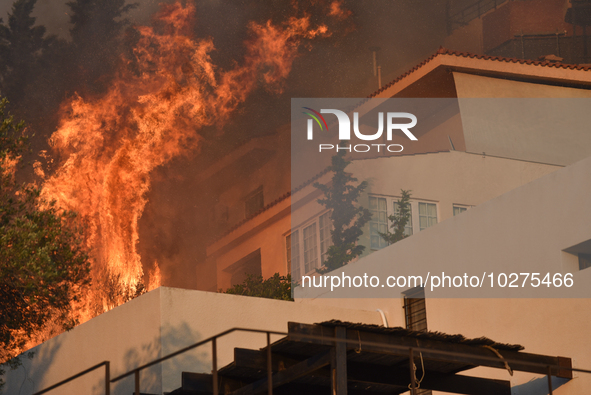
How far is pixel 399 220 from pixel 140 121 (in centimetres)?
2235

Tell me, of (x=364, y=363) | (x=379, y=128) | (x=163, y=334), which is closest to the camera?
(x=364, y=363)

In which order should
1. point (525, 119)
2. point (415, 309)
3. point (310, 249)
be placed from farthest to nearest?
point (310, 249) → point (525, 119) → point (415, 309)

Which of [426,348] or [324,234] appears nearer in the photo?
[426,348]

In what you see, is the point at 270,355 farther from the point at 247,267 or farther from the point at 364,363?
the point at 247,267

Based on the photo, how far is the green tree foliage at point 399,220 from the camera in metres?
22.1

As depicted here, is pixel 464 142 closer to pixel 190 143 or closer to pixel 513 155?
pixel 513 155

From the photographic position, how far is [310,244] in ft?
88.2

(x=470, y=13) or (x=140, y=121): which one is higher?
(x=470, y=13)

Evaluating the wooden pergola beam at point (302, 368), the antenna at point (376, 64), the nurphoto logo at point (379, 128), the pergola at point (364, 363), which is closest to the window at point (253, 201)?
the antenna at point (376, 64)

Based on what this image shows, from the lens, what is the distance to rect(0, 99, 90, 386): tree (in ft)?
39.4

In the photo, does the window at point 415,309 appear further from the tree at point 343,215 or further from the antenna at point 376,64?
the antenna at point 376,64

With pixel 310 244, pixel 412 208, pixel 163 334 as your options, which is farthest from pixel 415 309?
pixel 310 244

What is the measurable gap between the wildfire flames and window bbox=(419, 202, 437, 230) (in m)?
16.8

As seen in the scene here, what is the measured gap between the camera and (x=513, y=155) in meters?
24.3
